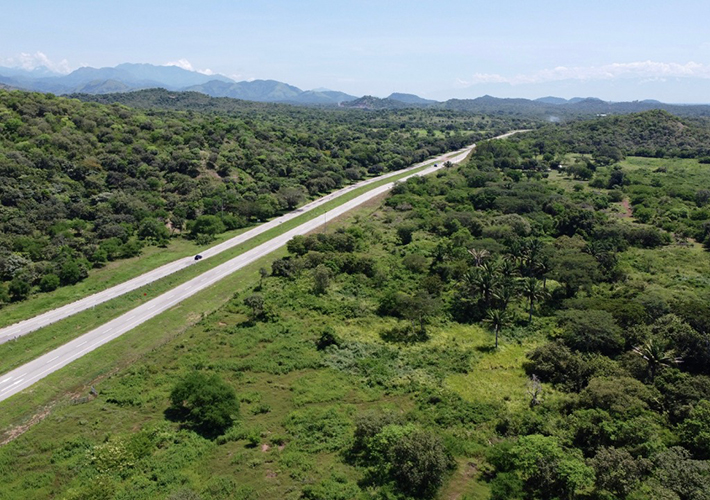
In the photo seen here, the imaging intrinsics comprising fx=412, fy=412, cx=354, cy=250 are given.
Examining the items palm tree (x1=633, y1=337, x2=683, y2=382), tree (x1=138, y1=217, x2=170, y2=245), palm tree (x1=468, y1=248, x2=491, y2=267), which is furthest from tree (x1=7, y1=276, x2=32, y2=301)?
palm tree (x1=633, y1=337, x2=683, y2=382)

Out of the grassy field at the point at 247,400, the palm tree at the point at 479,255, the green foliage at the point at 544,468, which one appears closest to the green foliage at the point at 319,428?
the grassy field at the point at 247,400

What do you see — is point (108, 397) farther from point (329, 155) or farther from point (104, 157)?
point (329, 155)

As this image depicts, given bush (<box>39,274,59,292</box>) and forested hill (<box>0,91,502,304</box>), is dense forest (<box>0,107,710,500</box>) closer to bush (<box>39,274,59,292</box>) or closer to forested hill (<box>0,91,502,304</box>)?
bush (<box>39,274,59,292</box>)

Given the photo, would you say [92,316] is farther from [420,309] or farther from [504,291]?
[504,291]

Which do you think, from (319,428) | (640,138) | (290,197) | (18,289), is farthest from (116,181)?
(640,138)

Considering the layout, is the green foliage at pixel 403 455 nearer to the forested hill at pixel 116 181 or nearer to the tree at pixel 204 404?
the tree at pixel 204 404

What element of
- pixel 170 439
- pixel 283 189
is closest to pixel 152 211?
pixel 283 189
